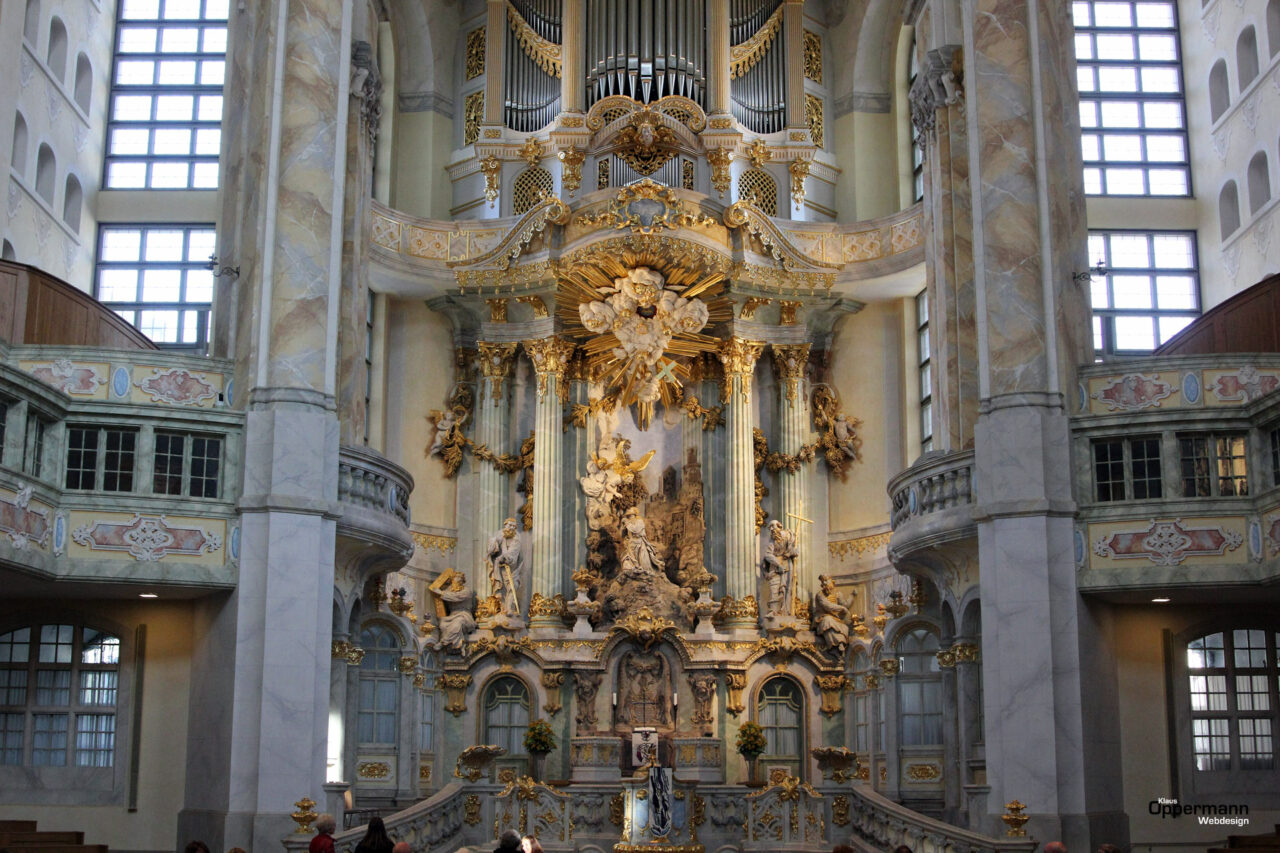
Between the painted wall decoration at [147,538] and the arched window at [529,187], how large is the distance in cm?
1445

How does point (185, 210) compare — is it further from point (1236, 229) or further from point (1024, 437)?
point (1236, 229)

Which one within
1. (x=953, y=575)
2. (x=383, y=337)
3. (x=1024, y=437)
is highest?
(x=383, y=337)

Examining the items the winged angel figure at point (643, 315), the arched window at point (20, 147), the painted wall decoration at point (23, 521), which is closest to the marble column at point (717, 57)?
the winged angel figure at point (643, 315)

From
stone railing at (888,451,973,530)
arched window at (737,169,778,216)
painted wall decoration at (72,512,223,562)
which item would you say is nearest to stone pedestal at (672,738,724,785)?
stone railing at (888,451,973,530)

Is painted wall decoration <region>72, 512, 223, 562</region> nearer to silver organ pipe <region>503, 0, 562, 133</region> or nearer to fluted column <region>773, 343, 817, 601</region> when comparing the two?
fluted column <region>773, 343, 817, 601</region>

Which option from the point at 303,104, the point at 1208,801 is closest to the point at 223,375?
the point at 303,104

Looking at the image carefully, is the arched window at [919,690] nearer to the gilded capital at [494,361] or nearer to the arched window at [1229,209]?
the arched window at [1229,209]

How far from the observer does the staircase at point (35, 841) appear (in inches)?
818

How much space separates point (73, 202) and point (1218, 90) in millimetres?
24509

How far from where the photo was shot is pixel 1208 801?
81.7 ft

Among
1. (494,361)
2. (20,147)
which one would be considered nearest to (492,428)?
(494,361)

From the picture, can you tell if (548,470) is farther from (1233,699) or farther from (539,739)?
(1233,699)

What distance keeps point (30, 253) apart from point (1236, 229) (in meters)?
24.2

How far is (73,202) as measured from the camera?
110ft
